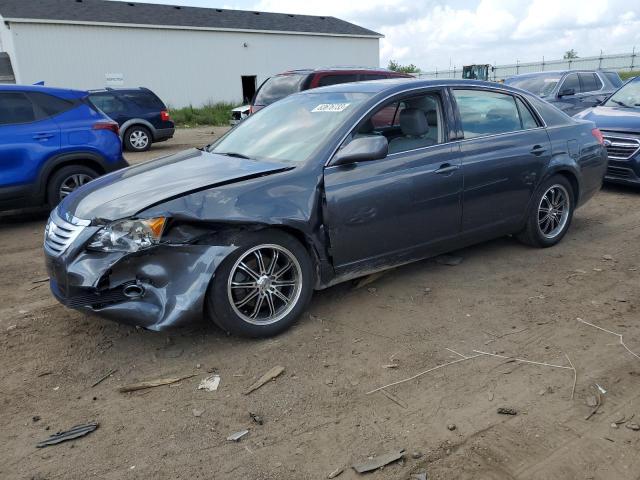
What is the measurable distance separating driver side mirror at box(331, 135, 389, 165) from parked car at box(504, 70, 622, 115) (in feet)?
32.3

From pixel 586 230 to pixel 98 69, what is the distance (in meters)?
26.8

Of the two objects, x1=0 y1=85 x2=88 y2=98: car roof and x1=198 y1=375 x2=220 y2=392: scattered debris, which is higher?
x1=0 y1=85 x2=88 y2=98: car roof

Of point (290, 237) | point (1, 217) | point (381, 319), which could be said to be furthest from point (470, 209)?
point (1, 217)

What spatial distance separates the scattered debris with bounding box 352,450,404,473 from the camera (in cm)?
259

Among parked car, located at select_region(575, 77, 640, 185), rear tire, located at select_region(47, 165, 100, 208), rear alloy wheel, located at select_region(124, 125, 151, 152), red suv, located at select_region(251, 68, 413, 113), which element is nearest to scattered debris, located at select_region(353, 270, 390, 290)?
rear tire, located at select_region(47, 165, 100, 208)

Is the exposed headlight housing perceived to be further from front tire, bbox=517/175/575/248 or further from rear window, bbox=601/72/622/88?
rear window, bbox=601/72/622/88

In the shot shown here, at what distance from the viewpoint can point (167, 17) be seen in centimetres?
3094

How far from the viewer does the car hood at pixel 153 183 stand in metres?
3.63

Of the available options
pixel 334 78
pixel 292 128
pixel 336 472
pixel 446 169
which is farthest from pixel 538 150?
pixel 334 78

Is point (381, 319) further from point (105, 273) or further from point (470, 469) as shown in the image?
point (105, 273)

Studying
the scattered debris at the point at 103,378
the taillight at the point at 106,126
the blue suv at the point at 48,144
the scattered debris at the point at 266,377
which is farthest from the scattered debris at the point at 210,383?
the taillight at the point at 106,126

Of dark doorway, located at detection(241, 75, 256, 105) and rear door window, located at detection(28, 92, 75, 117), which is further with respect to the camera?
dark doorway, located at detection(241, 75, 256, 105)

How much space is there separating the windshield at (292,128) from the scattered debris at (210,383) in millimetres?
1625

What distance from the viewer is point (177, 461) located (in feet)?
8.81
